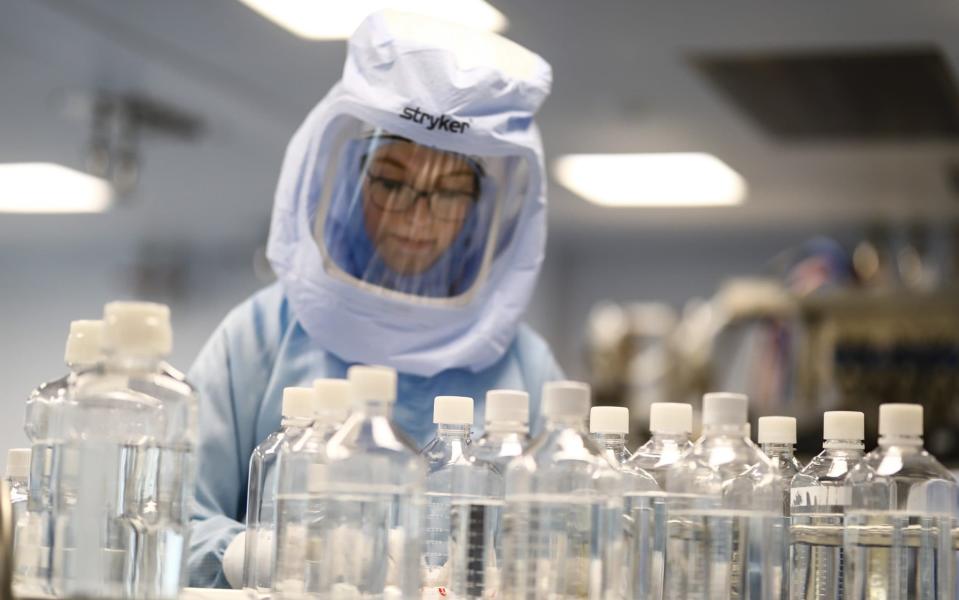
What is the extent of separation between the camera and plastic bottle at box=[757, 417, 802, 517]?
151 cm

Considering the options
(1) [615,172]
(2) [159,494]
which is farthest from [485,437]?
(1) [615,172]

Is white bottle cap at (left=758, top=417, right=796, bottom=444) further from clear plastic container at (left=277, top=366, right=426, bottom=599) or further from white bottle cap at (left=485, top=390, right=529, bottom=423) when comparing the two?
clear plastic container at (left=277, top=366, right=426, bottom=599)

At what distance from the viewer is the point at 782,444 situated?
1.55 m

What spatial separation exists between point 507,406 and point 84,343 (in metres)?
0.44

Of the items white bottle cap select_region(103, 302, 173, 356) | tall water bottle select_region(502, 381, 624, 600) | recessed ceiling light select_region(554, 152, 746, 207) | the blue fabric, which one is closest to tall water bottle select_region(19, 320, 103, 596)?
white bottle cap select_region(103, 302, 173, 356)

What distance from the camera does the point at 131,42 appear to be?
517 cm

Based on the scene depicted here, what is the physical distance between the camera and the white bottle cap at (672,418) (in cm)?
144

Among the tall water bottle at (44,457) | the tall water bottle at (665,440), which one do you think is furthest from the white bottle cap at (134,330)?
the tall water bottle at (665,440)

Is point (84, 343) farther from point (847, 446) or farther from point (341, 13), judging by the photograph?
point (341, 13)

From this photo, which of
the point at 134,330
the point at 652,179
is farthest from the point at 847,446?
the point at 652,179

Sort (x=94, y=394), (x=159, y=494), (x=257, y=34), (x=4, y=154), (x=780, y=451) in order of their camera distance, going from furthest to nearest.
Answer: (x=4, y=154) → (x=257, y=34) → (x=780, y=451) → (x=159, y=494) → (x=94, y=394)

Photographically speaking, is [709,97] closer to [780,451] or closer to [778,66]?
[778,66]

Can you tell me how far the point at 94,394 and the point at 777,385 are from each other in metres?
4.83

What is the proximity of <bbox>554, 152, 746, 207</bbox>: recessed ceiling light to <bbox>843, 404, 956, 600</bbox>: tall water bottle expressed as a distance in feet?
→ 16.5
